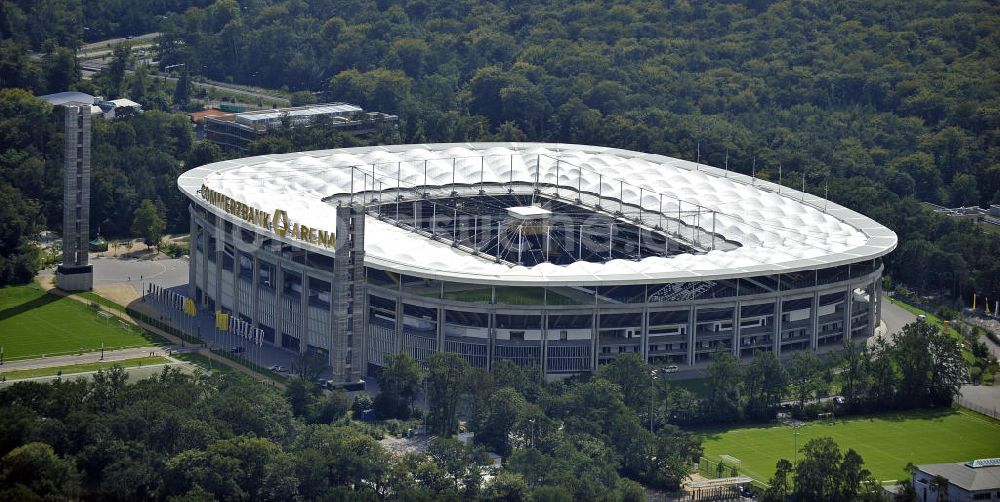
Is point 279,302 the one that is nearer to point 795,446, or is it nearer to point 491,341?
point 491,341

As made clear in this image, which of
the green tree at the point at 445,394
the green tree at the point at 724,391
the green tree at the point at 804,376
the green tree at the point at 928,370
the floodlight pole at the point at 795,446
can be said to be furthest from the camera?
the green tree at the point at 928,370

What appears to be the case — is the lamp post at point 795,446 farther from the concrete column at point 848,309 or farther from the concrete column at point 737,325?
the concrete column at point 848,309

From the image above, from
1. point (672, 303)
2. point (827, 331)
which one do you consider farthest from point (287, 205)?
point (827, 331)

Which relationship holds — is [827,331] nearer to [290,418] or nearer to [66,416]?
[290,418]

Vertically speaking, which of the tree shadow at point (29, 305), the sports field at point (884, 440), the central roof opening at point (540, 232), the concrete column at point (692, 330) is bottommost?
the sports field at point (884, 440)

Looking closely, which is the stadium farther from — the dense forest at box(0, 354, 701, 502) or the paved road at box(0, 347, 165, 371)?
the dense forest at box(0, 354, 701, 502)

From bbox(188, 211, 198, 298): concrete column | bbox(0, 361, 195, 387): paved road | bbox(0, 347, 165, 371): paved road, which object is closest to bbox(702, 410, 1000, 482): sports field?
bbox(0, 361, 195, 387): paved road

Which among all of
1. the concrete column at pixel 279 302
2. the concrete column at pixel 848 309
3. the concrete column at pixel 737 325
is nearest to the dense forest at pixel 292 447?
the concrete column at pixel 737 325
